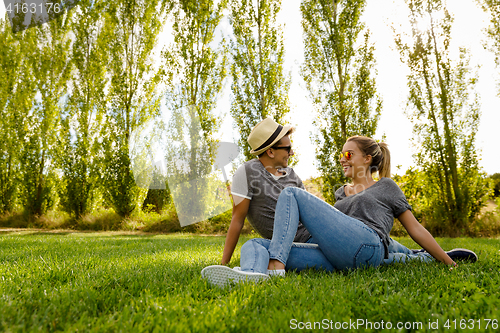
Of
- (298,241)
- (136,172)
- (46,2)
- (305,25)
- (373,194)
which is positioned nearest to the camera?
(373,194)

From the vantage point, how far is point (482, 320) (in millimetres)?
1404

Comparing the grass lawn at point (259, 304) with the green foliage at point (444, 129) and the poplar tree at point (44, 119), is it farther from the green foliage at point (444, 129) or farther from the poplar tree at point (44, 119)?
the poplar tree at point (44, 119)

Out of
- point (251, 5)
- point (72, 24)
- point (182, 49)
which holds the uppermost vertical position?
point (72, 24)

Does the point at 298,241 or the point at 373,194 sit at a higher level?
the point at 373,194

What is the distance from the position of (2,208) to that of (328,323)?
1995 cm

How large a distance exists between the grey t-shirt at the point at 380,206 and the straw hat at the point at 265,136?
969mm

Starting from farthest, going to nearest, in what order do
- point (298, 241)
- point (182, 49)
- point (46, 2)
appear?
point (46, 2), point (182, 49), point (298, 241)

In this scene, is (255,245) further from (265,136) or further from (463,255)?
(463,255)

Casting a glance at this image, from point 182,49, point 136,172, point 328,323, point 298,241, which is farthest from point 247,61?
point 328,323

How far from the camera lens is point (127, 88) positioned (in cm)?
1398

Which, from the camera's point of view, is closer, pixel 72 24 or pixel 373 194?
pixel 373 194

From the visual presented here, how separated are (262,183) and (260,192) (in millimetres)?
90

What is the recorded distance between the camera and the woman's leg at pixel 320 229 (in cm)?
243

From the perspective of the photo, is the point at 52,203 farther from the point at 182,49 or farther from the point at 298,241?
the point at 298,241
